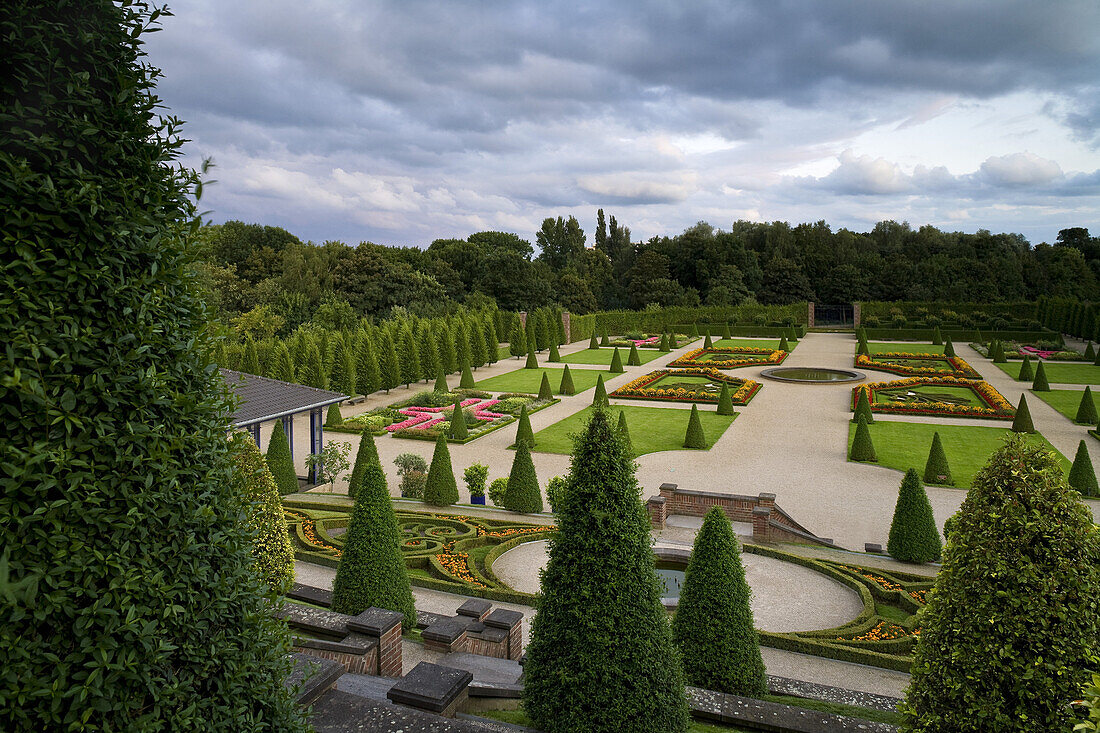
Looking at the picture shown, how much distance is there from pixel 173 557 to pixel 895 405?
90.8 feet

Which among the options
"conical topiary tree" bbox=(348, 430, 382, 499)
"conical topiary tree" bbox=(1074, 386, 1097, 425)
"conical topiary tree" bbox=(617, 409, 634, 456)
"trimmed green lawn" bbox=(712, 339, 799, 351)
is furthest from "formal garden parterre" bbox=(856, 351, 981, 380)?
"conical topiary tree" bbox=(348, 430, 382, 499)

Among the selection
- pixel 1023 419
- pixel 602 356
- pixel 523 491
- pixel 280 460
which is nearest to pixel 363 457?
pixel 280 460

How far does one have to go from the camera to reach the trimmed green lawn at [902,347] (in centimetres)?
4668

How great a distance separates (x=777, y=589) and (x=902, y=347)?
44.5 m

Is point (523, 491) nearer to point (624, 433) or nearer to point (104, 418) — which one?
point (624, 433)

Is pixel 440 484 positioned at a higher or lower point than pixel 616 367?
lower

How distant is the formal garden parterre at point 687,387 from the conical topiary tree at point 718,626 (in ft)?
69.7

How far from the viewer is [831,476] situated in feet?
59.2

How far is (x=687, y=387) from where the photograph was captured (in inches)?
1231

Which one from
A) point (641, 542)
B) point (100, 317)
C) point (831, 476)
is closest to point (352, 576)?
point (641, 542)

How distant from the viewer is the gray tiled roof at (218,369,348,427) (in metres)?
16.6

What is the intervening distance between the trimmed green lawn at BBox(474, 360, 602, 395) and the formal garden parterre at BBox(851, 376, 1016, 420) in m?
12.6

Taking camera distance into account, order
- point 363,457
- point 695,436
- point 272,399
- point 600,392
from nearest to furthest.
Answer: point 363,457, point 272,399, point 695,436, point 600,392

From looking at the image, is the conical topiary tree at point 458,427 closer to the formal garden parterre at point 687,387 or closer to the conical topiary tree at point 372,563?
the formal garden parterre at point 687,387
